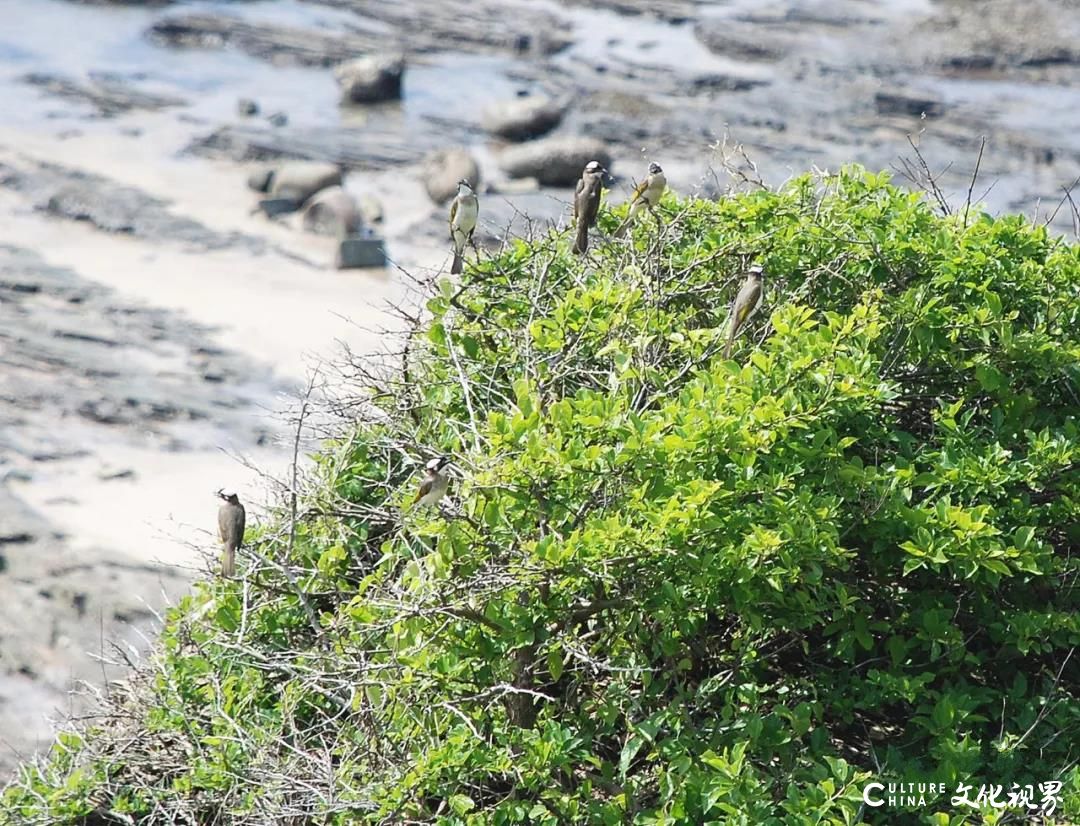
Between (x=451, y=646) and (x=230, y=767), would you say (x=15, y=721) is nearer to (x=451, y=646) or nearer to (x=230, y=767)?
(x=230, y=767)

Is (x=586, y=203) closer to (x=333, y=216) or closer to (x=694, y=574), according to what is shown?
(x=694, y=574)

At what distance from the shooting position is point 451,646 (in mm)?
4496

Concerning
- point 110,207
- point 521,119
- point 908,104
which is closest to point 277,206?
point 110,207

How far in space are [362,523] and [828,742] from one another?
→ 2.17m

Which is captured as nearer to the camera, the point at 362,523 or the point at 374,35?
the point at 362,523

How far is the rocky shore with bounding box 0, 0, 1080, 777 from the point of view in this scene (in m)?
12.8

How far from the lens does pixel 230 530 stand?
5.61 m

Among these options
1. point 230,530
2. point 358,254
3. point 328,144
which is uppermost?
point 230,530

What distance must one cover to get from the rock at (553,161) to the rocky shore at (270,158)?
50 millimetres

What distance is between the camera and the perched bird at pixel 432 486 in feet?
15.2

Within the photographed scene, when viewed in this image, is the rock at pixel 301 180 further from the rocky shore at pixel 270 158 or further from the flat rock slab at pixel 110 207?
the flat rock slab at pixel 110 207

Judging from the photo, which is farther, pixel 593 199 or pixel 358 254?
pixel 358 254

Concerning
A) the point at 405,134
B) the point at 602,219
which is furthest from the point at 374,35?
the point at 602,219

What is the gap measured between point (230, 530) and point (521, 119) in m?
21.5
